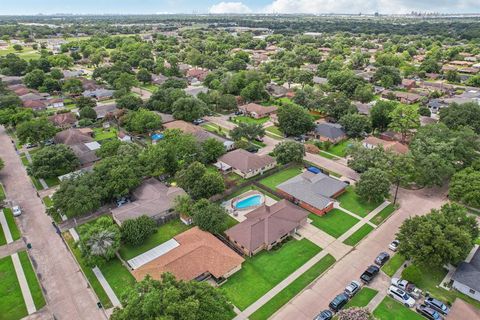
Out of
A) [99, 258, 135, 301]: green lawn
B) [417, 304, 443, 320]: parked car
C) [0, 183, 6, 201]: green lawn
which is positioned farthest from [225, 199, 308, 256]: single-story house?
[0, 183, 6, 201]: green lawn

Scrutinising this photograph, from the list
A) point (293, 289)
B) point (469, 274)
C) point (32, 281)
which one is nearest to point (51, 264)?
point (32, 281)

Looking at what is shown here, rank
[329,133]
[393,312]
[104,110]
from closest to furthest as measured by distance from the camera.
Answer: [393,312] < [329,133] < [104,110]

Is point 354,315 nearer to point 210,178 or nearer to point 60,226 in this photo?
point 210,178

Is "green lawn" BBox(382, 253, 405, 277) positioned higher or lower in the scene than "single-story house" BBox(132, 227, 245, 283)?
lower

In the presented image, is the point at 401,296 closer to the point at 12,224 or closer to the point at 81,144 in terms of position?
the point at 12,224

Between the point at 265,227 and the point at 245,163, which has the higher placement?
the point at 245,163

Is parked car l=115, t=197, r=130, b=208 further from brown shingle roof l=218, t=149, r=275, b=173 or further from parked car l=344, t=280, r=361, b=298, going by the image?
parked car l=344, t=280, r=361, b=298
